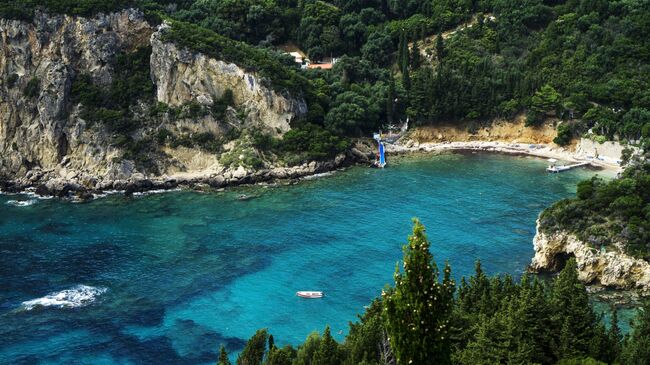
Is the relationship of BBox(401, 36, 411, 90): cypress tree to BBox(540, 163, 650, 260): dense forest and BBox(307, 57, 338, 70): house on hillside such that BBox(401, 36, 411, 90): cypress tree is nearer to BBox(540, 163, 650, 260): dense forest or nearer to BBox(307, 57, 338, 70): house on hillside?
BBox(307, 57, 338, 70): house on hillside

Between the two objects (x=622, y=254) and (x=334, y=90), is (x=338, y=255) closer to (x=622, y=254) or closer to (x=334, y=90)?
(x=622, y=254)

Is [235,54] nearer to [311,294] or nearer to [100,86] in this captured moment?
[100,86]

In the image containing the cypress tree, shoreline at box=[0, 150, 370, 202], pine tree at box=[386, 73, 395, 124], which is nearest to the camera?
shoreline at box=[0, 150, 370, 202]

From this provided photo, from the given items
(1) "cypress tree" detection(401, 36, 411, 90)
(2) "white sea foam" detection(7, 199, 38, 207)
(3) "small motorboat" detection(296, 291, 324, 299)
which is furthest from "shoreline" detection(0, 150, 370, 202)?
(3) "small motorboat" detection(296, 291, 324, 299)

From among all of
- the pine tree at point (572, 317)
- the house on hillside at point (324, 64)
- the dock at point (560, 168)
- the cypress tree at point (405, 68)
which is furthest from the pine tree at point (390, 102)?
the pine tree at point (572, 317)

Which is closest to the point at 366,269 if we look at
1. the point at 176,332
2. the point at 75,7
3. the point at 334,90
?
the point at 176,332

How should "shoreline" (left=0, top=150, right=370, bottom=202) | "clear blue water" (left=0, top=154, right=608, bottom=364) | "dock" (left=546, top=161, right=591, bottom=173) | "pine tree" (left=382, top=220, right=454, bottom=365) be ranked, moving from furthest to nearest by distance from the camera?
1. "dock" (left=546, top=161, right=591, bottom=173)
2. "shoreline" (left=0, top=150, right=370, bottom=202)
3. "clear blue water" (left=0, top=154, right=608, bottom=364)
4. "pine tree" (left=382, top=220, right=454, bottom=365)

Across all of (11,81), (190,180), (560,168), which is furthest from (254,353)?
(11,81)

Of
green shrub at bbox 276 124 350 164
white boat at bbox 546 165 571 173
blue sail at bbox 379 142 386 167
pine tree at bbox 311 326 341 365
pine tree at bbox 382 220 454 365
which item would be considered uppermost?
pine tree at bbox 382 220 454 365
